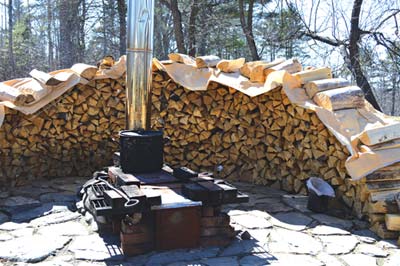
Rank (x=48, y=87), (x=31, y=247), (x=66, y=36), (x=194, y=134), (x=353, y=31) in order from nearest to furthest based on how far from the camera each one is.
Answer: (x=31, y=247) < (x=48, y=87) < (x=194, y=134) < (x=353, y=31) < (x=66, y=36)

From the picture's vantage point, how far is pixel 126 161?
3.18m

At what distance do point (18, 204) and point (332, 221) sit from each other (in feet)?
9.28

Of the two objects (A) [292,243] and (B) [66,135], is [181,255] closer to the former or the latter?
(A) [292,243]

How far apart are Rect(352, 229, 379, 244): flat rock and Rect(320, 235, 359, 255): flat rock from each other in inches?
2.5

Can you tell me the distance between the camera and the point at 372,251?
9.09 ft

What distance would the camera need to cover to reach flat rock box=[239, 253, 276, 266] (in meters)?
2.54

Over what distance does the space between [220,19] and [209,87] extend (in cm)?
514

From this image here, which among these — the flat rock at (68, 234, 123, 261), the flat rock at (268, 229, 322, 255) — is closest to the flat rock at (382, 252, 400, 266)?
the flat rock at (268, 229, 322, 255)

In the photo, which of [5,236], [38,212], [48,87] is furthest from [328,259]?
[48,87]

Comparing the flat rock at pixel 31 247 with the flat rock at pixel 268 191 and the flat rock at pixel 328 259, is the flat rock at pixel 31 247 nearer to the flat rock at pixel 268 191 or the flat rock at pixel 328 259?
the flat rock at pixel 328 259

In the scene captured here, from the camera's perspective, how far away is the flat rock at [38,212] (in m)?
3.35

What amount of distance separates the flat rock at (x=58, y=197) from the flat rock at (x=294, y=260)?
84.4 inches

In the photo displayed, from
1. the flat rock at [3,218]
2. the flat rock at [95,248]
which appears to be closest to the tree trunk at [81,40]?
the flat rock at [3,218]

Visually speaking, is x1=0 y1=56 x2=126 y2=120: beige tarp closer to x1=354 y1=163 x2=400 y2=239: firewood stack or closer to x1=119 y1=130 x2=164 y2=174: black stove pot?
x1=119 y1=130 x2=164 y2=174: black stove pot
